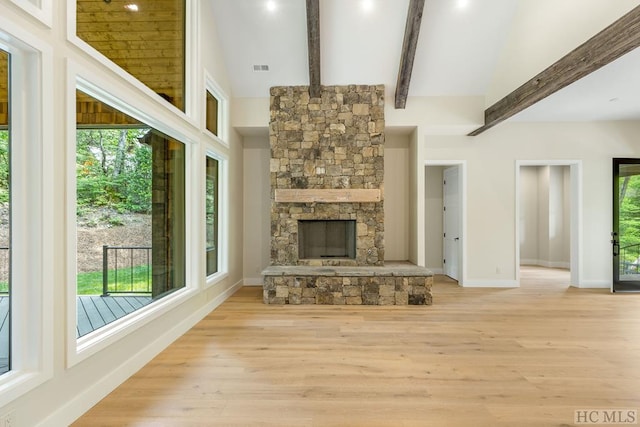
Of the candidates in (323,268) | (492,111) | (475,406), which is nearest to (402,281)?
(323,268)

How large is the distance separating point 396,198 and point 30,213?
201 inches

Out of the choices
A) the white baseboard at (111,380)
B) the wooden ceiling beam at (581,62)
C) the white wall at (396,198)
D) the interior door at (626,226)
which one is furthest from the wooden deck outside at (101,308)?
the interior door at (626,226)

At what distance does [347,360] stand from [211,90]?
12.8 ft

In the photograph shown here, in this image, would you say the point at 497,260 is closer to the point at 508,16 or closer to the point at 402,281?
the point at 402,281

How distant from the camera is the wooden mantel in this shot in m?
4.99

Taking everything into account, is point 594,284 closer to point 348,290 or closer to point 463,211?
point 463,211

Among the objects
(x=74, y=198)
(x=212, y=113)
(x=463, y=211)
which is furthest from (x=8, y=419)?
(x=463, y=211)

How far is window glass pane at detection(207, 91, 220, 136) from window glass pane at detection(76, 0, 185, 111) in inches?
33.9

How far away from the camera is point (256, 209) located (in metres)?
5.91

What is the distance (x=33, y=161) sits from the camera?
5.75 ft

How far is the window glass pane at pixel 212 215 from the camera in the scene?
449 centimetres

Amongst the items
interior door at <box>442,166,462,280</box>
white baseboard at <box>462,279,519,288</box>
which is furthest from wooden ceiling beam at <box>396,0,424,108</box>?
white baseboard at <box>462,279,519,288</box>

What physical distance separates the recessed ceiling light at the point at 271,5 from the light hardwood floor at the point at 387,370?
405 cm

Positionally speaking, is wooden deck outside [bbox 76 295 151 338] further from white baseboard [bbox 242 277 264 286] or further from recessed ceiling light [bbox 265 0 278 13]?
recessed ceiling light [bbox 265 0 278 13]
